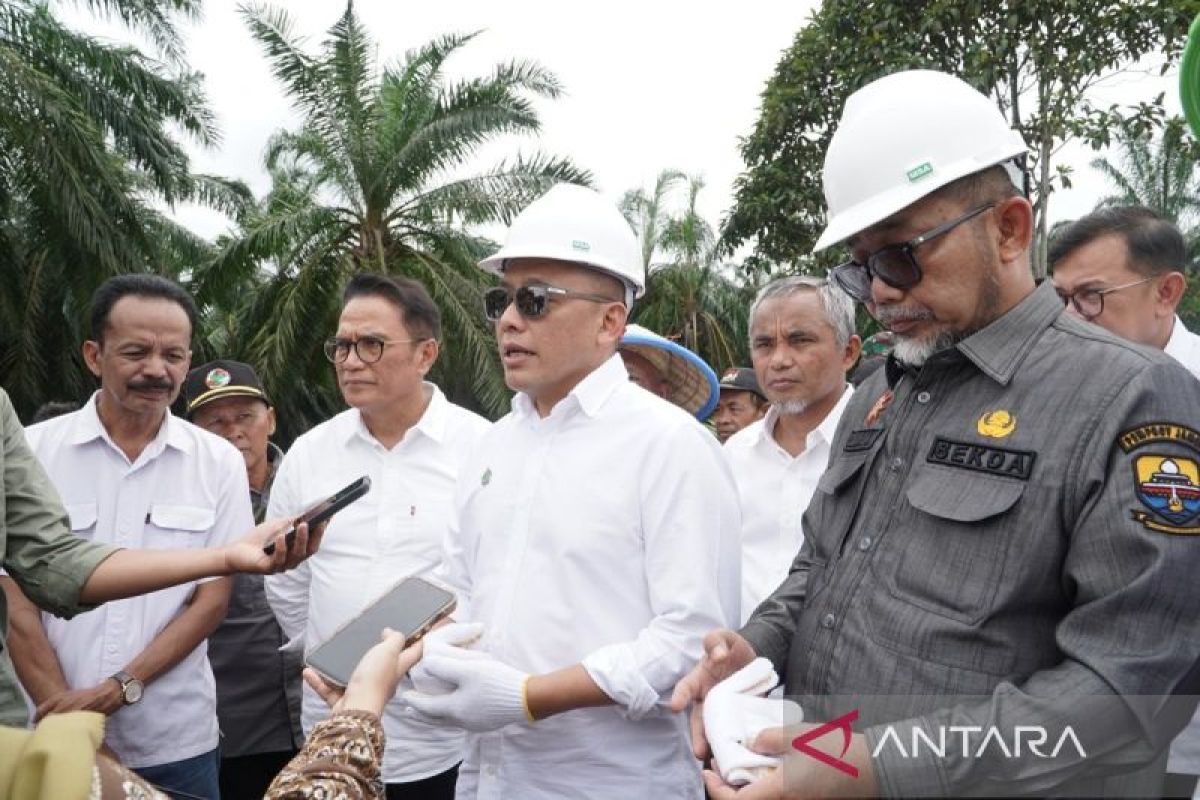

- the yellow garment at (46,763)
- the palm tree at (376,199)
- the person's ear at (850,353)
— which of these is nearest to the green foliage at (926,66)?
the palm tree at (376,199)

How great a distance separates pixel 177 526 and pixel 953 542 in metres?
2.93

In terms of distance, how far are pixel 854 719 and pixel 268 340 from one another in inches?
583

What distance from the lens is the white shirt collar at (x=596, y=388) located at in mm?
2857

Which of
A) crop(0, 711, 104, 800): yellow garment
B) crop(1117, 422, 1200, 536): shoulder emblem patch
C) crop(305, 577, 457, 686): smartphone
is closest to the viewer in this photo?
crop(0, 711, 104, 800): yellow garment

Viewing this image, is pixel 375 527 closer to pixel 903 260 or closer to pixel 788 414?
pixel 788 414

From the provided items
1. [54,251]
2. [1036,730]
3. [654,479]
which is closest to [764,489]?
[654,479]

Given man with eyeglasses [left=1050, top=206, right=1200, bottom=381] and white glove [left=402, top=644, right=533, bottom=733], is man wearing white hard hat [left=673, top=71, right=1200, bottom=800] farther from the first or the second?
man with eyeglasses [left=1050, top=206, right=1200, bottom=381]

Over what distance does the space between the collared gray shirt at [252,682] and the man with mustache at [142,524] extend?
468 mm

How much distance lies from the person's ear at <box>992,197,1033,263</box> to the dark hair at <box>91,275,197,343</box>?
2.99m

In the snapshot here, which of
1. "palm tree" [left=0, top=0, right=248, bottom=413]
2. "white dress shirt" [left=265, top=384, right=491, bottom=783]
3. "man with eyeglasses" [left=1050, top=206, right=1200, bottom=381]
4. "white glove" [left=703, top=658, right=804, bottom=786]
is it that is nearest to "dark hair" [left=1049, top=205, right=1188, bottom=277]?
"man with eyeglasses" [left=1050, top=206, right=1200, bottom=381]

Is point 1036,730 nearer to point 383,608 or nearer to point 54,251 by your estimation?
point 383,608

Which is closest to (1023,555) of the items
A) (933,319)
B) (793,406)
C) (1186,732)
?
(933,319)

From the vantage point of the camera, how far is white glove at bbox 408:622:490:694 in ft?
8.20

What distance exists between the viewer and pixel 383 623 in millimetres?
2578
